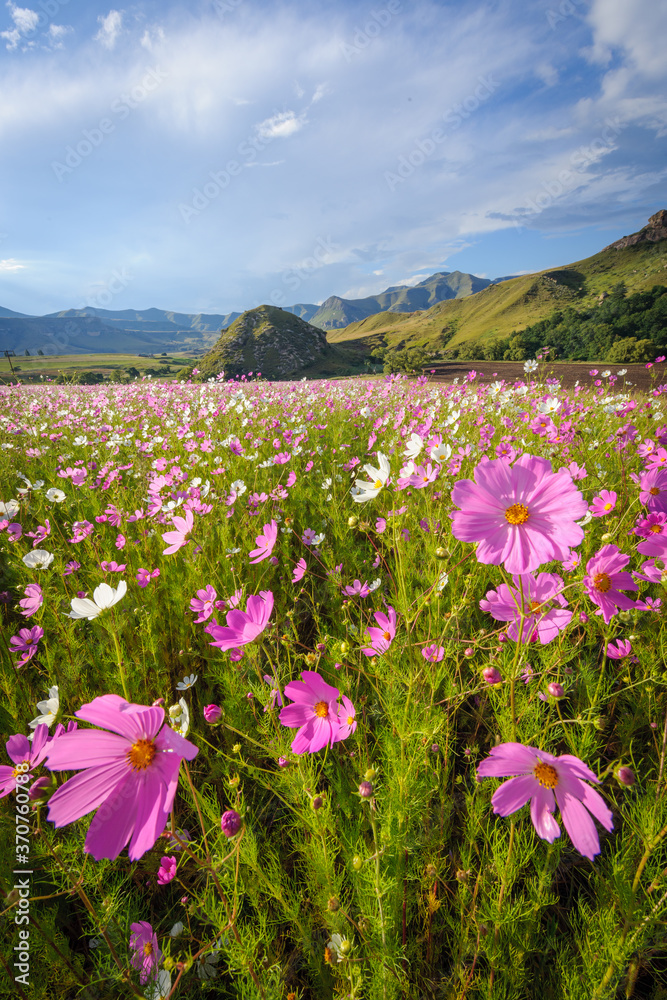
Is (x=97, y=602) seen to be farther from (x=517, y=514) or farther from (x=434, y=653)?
(x=517, y=514)

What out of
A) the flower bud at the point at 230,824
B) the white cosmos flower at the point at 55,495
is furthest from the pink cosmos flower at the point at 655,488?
the white cosmos flower at the point at 55,495

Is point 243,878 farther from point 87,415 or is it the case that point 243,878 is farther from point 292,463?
point 87,415

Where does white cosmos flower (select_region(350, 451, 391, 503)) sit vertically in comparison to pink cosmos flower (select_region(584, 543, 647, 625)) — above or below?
above

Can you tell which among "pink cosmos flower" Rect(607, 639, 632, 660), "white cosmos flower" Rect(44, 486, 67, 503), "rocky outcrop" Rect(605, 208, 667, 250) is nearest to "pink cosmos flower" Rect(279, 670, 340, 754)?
"pink cosmos flower" Rect(607, 639, 632, 660)

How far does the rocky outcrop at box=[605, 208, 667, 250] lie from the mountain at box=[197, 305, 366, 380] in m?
66.9

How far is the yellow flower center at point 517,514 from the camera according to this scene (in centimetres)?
78

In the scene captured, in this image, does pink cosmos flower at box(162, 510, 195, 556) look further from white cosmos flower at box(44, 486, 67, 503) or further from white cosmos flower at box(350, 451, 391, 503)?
white cosmos flower at box(44, 486, 67, 503)

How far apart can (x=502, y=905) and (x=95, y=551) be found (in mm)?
2181

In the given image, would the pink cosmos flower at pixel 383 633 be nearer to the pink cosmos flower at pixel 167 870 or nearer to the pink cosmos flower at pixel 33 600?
the pink cosmos flower at pixel 167 870

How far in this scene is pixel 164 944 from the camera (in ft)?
2.89

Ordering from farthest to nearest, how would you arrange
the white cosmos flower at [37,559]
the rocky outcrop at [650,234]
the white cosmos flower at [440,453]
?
the rocky outcrop at [650,234] → the white cosmos flower at [440,453] → the white cosmos flower at [37,559]

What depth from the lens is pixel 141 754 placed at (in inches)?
24.1

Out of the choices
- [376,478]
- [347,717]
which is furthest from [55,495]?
[347,717]

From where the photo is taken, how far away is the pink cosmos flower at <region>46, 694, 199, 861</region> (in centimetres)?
54
